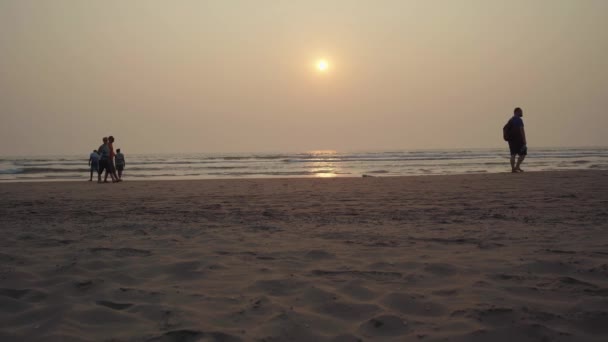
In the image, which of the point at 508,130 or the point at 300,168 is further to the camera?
the point at 300,168

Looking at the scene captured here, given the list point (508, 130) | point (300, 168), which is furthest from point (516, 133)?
→ point (300, 168)

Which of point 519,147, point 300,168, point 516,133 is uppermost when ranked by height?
point 516,133

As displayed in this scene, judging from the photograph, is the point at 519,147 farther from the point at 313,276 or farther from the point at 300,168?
the point at 300,168

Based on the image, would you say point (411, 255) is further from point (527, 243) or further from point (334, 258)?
point (527, 243)

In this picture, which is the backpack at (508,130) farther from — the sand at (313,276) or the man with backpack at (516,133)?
the sand at (313,276)

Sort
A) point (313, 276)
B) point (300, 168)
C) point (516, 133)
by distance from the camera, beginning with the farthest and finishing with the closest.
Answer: point (300, 168), point (516, 133), point (313, 276)

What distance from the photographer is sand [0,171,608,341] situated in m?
2.60

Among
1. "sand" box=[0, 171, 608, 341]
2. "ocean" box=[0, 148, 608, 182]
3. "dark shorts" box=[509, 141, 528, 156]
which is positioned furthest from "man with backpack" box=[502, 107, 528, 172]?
"sand" box=[0, 171, 608, 341]

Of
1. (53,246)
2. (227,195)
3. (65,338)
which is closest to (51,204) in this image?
(227,195)

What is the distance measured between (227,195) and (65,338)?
718 centimetres

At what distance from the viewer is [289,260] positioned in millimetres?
3967

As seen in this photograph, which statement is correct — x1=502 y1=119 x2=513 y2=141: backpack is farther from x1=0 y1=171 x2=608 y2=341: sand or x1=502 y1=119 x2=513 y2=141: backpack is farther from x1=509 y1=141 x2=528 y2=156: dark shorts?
x1=0 y1=171 x2=608 y2=341: sand

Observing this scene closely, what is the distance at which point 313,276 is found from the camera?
137 inches

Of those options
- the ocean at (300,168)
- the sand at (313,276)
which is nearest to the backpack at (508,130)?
the ocean at (300,168)
